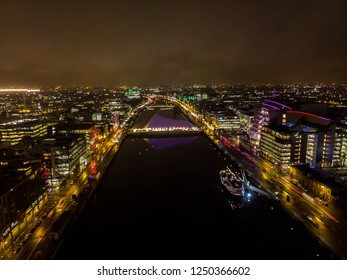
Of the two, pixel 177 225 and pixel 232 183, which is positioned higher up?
pixel 232 183

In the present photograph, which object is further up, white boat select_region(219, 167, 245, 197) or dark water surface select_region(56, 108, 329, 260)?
white boat select_region(219, 167, 245, 197)

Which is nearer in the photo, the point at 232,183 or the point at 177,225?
the point at 177,225

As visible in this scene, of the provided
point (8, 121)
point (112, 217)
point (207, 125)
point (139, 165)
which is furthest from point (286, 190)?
point (8, 121)

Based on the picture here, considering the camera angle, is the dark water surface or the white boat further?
the white boat

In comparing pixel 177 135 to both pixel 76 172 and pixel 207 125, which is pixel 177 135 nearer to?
pixel 207 125
